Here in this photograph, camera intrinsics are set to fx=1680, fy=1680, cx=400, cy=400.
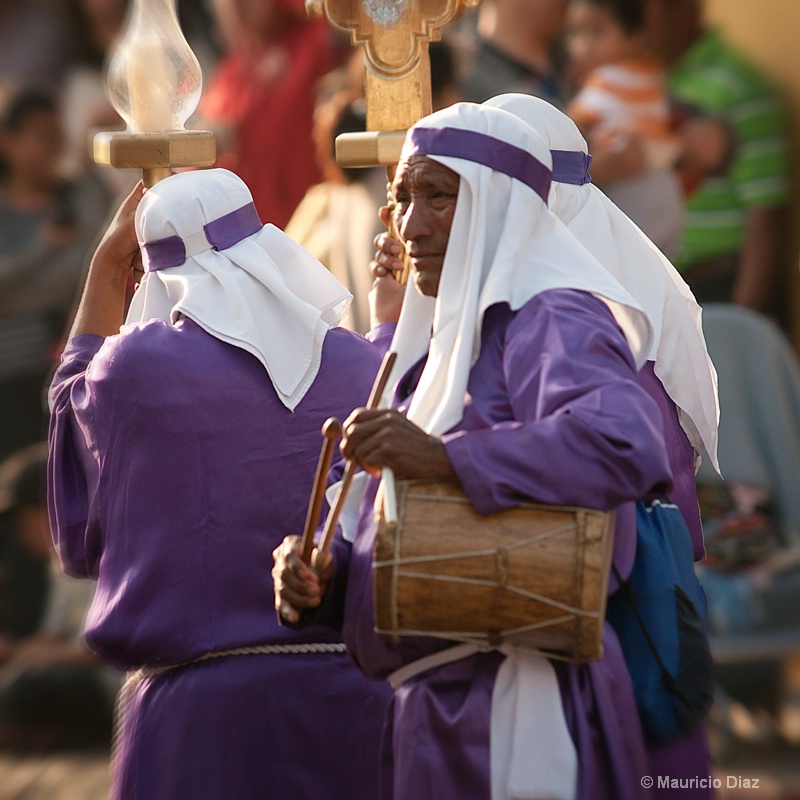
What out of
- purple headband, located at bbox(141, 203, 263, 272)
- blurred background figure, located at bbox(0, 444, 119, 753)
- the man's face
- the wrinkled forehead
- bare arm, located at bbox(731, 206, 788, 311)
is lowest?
blurred background figure, located at bbox(0, 444, 119, 753)

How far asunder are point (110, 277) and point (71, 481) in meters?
0.52

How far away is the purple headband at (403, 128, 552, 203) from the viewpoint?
3.07 m

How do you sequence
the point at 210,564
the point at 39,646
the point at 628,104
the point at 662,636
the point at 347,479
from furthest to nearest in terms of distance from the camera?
the point at 628,104 < the point at 39,646 < the point at 210,564 < the point at 662,636 < the point at 347,479

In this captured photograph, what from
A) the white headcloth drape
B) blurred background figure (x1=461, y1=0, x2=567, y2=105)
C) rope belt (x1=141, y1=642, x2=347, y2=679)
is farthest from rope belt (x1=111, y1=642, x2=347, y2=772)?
blurred background figure (x1=461, y1=0, x2=567, y2=105)

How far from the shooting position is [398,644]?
3.14m

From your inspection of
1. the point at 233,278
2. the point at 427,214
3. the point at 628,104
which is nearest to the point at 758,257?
the point at 628,104

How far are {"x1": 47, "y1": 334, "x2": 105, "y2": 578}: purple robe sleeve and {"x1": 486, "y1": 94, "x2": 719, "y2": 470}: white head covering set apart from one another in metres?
1.17

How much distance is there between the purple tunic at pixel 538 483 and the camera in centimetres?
284

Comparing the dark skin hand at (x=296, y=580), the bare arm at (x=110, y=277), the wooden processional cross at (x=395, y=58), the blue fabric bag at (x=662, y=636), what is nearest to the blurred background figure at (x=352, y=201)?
the wooden processional cross at (x=395, y=58)

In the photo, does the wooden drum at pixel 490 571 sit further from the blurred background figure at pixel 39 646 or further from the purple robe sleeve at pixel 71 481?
the blurred background figure at pixel 39 646

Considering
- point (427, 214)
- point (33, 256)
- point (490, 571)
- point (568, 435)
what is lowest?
point (33, 256)

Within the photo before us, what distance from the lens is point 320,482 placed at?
3035 millimetres

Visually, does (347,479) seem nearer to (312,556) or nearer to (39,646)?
(312,556)

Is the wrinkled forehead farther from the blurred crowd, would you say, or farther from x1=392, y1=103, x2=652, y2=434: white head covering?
the blurred crowd
